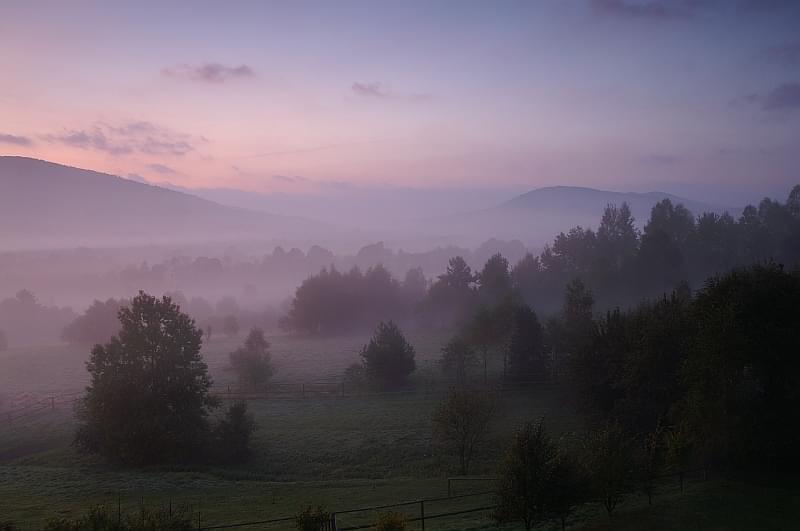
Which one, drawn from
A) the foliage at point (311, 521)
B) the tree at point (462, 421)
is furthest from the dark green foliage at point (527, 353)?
the foliage at point (311, 521)

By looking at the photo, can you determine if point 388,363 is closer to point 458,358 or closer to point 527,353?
point 458,358

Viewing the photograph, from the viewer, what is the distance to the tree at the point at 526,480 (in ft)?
63.3

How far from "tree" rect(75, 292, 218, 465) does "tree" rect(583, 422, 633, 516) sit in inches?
1092

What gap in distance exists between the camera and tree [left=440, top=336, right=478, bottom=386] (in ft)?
188

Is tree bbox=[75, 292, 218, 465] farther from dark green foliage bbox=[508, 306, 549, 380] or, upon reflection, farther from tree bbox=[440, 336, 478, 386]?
dark green foliage bbox=[508, 306, 549, 380]

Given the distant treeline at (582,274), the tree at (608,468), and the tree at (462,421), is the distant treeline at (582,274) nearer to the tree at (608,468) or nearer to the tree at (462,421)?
the tree at (462,421)

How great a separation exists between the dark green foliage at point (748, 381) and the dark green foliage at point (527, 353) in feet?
84.8

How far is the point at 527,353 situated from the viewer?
5459 cm

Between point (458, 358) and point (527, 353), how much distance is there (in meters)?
7.10

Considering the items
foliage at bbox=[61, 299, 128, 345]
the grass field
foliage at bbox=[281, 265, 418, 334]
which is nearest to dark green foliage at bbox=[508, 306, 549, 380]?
the grass field

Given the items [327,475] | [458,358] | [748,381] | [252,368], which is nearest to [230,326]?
[252,368]

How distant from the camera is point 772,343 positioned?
27234 mm

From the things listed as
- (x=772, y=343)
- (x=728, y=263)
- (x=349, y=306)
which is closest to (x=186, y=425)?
(x=772, y=343)

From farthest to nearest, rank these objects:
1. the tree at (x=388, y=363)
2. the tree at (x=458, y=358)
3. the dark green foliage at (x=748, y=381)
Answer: the tree at (x=458, y=358) < the tree at (x=388, y=363) < the dark green foliage at (x=748, y=381)
